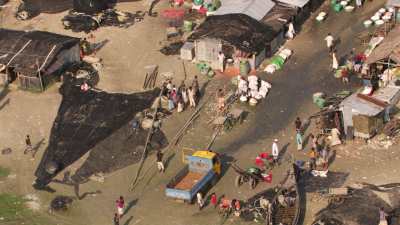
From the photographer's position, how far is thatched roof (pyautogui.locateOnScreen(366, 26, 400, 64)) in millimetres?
59219

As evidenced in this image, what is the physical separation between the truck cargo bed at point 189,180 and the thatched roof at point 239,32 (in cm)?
1464

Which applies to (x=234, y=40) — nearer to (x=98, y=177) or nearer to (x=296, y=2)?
(x=296, y=2)

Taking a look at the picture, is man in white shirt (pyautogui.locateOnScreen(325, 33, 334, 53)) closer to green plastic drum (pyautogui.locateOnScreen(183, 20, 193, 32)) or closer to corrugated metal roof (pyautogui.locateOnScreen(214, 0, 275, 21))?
corrugated metal roof (pyautogui.locateOnScreen(214, 0, 275, 21))

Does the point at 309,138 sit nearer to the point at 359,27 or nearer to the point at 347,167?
the point at 347,167

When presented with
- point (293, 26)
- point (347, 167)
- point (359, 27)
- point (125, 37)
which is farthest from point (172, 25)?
point (347, 167)

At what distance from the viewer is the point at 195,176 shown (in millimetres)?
51219

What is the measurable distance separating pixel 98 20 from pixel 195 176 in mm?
25452

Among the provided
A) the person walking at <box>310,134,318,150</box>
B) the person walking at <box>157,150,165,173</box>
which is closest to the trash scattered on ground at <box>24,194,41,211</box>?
the person walking at <box>157,150,165,173</box>

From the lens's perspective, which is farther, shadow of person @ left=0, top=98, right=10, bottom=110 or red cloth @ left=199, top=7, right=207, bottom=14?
red cloth @ left=199, top=7, right=207, bottom=14

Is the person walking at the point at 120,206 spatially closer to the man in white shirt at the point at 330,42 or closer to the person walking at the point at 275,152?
the person walking at the point at 275,152

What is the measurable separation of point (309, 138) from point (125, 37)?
862 inches

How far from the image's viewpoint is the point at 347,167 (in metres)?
52.1

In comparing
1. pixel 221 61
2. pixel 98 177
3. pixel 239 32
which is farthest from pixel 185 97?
pixel 98 177

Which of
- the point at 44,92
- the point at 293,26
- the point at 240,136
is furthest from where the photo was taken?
the point at 293,26
